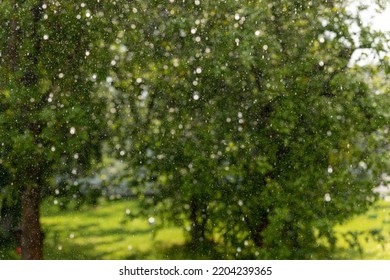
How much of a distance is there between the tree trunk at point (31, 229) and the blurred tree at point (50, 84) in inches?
11.5

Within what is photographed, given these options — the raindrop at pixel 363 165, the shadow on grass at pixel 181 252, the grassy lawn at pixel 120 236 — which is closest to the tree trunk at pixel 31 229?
the grassy lawn at pixel 120 236

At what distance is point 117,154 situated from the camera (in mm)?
6188

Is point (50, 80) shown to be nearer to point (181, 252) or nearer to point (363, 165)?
point (181, 252)

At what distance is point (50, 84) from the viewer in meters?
6.01

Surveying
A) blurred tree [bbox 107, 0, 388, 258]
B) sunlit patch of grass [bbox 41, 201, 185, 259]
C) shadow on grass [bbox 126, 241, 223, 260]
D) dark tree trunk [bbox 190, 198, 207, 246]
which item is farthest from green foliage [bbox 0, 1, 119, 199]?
shadow on grass [bbox 126, 241, 223, 260]

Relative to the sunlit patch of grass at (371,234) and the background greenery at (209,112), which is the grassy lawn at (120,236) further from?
the background greenery at (209,112)

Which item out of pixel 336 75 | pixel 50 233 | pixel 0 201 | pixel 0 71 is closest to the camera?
pixel 336 75

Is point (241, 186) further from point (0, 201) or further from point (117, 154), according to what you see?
point (0, 201)

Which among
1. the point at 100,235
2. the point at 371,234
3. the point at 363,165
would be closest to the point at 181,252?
the point at 100,235

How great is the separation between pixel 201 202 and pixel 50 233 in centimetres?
244

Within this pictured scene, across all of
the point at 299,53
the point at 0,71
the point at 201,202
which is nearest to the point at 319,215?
the point at 201,202

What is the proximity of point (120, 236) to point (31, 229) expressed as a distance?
1278 millimetres

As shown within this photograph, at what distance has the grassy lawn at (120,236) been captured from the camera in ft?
21.1

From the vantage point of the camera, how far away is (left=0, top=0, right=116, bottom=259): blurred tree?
5.79m
